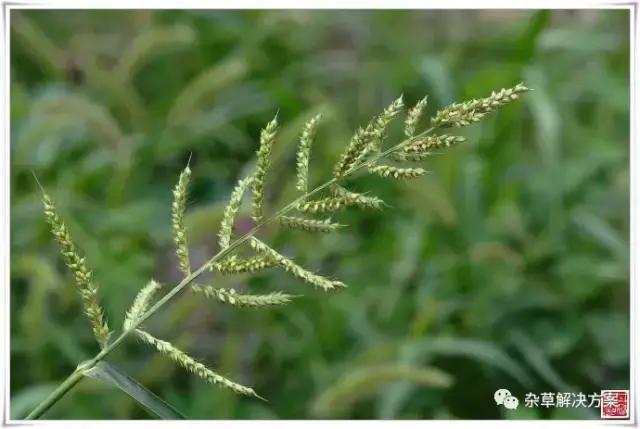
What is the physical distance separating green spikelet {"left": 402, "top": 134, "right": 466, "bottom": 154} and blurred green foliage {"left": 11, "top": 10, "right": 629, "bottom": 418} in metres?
0.60

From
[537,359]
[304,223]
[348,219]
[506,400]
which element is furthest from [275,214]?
[348,219]

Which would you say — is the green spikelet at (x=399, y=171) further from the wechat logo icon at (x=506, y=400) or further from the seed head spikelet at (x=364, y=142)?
the wechat logo icon at (x=506, y=400)

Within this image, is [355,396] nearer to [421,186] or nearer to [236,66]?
[421,186]

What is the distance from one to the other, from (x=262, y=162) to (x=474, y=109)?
0.10m

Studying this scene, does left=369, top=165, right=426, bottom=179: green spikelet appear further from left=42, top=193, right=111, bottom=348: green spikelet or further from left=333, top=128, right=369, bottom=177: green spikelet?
left=42, top=193, right=111, bottom=348: green spikelet

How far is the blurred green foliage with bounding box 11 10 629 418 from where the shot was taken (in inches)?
47.6

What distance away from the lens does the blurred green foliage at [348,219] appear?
3.96 feet

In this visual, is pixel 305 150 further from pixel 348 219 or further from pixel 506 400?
pixel 348 219

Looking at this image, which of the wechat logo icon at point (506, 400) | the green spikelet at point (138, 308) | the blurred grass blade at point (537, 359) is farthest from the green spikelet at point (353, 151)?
the blurred grass blade at point (537, 359)

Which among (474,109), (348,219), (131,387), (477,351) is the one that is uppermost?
(348,219)

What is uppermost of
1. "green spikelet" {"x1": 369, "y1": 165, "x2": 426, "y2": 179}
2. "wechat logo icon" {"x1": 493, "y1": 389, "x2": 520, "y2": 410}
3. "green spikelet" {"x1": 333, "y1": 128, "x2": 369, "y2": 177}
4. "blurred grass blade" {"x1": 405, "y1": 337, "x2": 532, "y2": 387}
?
"blurred grass blade" {"x1": 405, "y1": 337, "x2": 532, "y2": 387}

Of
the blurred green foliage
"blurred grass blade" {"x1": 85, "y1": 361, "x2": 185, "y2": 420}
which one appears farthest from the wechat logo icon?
"blurred grass blade" {"x1": 85, "y1": 361, "x2": 185, "y2": 420}

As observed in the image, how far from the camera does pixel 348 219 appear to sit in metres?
1.42
